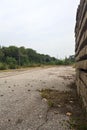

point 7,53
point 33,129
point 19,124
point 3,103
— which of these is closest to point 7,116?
point 19,124

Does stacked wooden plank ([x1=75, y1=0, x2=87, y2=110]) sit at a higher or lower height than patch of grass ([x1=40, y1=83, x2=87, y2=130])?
higher

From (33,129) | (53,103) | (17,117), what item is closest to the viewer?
(33,129)

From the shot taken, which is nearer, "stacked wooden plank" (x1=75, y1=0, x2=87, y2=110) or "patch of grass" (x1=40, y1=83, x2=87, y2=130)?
"patch of grass" (x1=40, y1=83, x2=87, y2=130)

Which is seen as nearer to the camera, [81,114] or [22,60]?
[81,114]

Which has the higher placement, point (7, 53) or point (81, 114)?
point (7, 53)

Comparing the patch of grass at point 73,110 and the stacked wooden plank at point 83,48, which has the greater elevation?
the stacked wooden plank at point 83,48

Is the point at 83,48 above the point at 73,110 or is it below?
above

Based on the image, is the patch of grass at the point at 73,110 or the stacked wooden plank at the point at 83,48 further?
the stacked wooden plank at the point at 83,48

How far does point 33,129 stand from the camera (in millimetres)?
3498

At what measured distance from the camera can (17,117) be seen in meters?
4.16

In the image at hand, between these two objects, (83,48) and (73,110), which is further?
(73,110)

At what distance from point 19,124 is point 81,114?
139cm

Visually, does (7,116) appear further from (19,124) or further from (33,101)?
(33,101)

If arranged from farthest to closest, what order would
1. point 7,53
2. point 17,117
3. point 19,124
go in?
point 7,53
point 17,117
point 19,124
